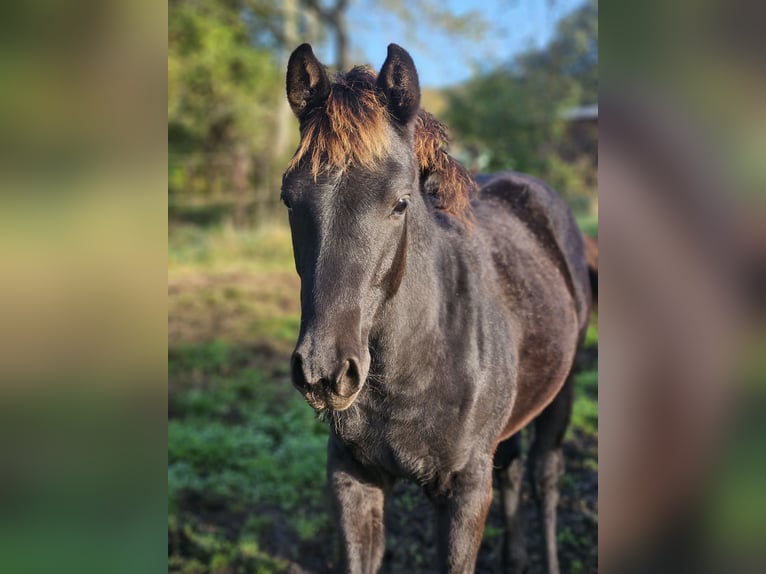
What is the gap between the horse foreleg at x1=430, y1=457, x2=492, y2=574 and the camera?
101 inches

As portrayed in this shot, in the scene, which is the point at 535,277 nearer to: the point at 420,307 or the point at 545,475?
the point at 420,307

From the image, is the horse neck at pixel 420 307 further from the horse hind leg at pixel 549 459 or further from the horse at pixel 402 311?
the horse hind leg at pixel 549 459

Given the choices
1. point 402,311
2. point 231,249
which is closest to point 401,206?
point 402,311

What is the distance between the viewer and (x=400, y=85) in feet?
7.16

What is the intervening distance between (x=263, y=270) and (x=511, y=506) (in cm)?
748

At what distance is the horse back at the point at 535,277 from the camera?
309 centimetres

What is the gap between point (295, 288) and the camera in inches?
380

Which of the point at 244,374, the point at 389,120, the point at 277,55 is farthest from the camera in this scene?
the point at 277,55

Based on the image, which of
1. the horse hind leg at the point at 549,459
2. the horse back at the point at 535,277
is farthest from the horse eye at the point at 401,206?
the horse hind leg at the point at 549,459

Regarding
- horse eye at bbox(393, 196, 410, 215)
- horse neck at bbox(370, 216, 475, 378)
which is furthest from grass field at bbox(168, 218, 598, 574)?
horse eye at bbox(393, 196, 410, 215)

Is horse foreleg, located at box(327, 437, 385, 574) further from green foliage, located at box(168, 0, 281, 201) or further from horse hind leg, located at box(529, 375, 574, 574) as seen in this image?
green foliage, located at box(168, 0, 281, 201)
